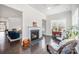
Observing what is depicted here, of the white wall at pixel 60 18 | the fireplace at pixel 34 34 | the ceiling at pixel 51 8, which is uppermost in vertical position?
the ceiling at pixel 51 8

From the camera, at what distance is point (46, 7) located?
2842mm

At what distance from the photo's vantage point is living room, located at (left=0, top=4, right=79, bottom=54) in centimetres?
277

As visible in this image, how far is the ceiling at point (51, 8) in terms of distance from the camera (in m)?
2.79

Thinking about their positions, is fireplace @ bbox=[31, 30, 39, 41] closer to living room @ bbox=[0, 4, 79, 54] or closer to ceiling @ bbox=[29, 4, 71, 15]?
living room @ bbox=[0, 4, 79, 54]

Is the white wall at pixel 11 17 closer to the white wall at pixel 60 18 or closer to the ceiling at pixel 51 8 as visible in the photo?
the ceiling at pixel 51 8

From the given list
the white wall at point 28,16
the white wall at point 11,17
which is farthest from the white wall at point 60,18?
the white wall at point 11,17

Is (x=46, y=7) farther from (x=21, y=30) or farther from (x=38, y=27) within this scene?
(x=21, y=30)

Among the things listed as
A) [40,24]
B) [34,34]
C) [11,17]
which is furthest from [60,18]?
[11,17]

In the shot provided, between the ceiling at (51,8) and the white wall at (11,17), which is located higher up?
the ceiling at (51,8)

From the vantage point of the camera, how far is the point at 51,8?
2.85 metres

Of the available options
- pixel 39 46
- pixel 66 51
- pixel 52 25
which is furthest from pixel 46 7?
pixel 66 51

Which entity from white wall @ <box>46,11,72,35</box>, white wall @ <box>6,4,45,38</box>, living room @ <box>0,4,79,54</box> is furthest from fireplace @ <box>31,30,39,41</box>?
white wall @ <box>46,11,72,35</box>
